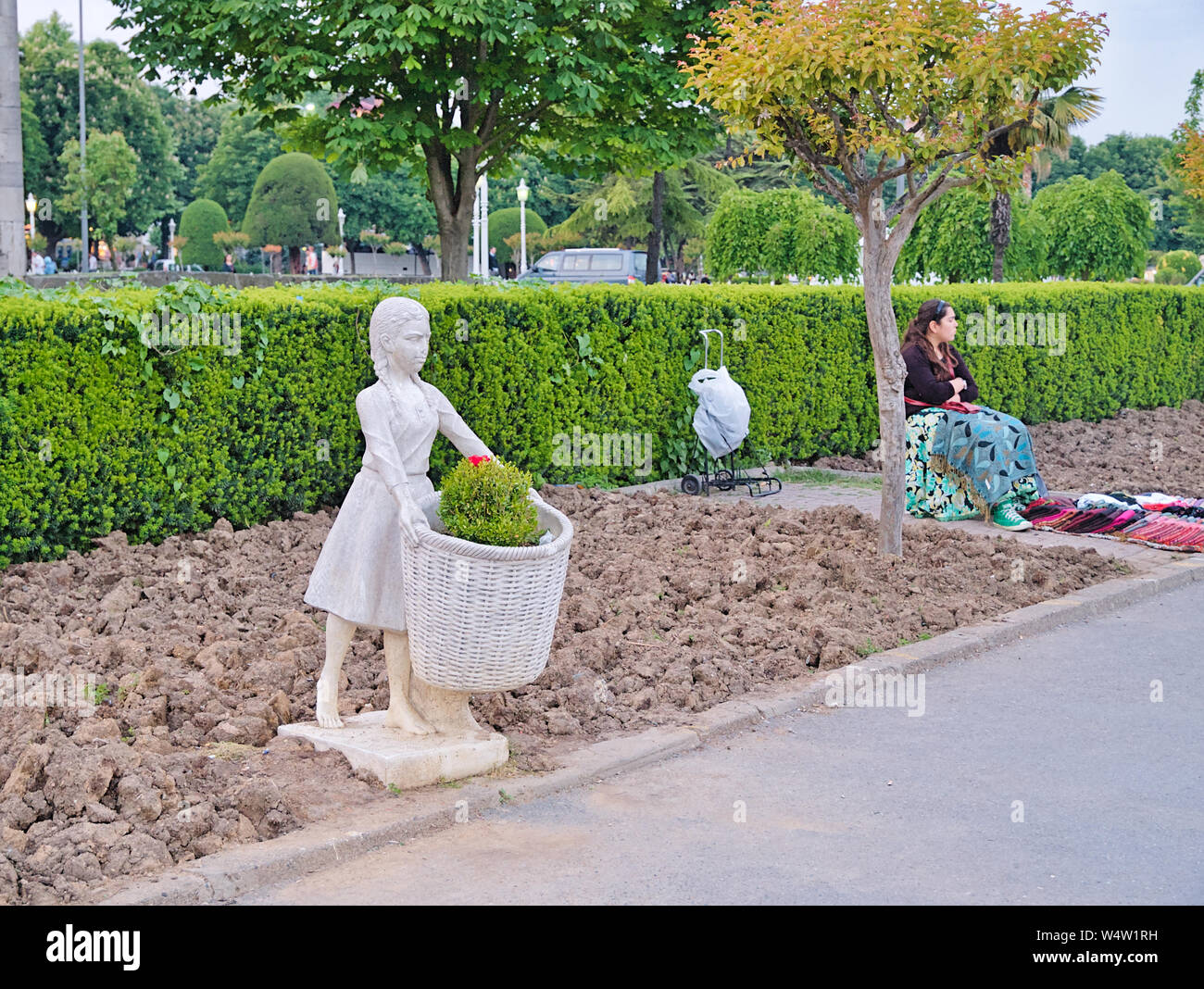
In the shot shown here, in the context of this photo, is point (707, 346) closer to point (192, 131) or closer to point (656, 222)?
point (656, 222)

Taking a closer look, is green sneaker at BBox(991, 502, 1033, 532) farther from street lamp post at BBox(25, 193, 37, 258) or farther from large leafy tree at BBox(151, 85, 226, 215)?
large leafy tree at BBox(151, 85, 226, 215)

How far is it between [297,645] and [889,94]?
4.94m

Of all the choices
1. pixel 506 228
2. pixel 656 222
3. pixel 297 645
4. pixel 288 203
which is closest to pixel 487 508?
pixel 297 645

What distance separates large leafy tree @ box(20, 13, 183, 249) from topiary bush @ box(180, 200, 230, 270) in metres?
1.59

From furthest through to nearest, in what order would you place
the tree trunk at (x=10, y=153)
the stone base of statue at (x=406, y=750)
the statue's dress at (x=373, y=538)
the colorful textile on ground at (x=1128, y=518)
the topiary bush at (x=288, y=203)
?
the topiary bush at (x=288, y=203)
the tree trunk at (x=10, y=153)
the colorful textile on ground at (x=1128, y=518)
the statue's dress at (x=373, y=538)
the stone base of statue at (x=406, y=750)

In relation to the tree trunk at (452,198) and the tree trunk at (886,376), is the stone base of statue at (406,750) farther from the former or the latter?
the tree trunk at (452,198)

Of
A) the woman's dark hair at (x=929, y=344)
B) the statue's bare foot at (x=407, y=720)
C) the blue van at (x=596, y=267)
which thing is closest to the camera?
the statue's bare foot at (x=407, y=720)

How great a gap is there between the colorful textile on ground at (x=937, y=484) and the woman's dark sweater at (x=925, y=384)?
122 mm

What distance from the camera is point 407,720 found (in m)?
5.17

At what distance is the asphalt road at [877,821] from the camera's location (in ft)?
13.5

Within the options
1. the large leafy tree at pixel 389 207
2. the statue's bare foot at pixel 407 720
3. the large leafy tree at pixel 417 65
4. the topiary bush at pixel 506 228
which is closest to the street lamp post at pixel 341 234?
the large leafy tree at pixel 389 207

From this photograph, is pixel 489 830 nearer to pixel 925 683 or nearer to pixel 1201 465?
pixel 925 683

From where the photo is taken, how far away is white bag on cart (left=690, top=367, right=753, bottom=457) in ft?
36.9

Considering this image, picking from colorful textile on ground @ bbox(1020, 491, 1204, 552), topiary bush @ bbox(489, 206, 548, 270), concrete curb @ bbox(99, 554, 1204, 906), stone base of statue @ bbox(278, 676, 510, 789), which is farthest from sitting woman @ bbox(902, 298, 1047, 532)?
topiary bush @ bbox(489, 206, 548, 270)
